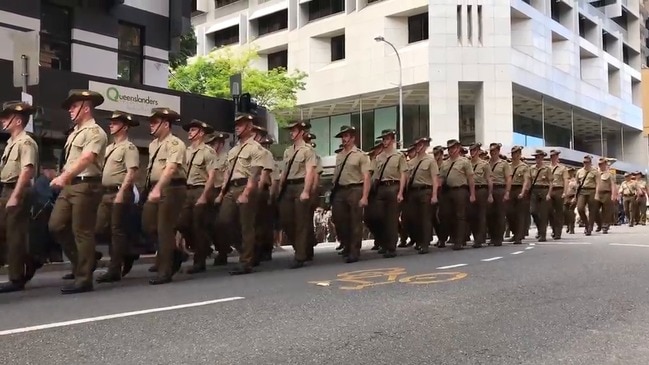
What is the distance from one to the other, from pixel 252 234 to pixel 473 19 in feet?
113

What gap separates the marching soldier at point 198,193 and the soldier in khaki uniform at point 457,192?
502 cm

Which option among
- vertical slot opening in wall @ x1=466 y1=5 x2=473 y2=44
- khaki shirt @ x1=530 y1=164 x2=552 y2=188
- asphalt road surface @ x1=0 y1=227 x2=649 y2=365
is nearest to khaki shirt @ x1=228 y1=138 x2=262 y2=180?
asphalt road surface @ x1=0 y1=227 x2=649 y2=365

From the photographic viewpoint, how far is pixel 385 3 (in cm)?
4228

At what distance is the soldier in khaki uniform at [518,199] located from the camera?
14.5m

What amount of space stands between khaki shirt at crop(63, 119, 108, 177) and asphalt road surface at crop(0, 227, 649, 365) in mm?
1357

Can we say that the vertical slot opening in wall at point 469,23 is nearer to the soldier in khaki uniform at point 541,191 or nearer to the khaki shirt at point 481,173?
the soldier in khaki uniform at point 541,191

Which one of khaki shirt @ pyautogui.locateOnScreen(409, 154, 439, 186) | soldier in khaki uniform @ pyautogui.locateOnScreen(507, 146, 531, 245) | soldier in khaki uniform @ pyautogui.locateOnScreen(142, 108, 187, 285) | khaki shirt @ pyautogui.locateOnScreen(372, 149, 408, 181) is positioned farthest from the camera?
soldier in khaki uniform @ pyautogui.locateOnScreen(507, 146, 531, 245)

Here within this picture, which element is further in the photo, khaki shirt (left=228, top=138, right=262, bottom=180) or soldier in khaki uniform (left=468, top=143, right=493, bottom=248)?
soldier in khaki uniform (left=468, top=143, right=493, bottom=248)

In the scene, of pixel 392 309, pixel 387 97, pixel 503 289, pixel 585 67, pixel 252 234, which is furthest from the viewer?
pixel 585 67

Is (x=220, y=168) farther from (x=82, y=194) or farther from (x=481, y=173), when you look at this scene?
(x=481, y=173)

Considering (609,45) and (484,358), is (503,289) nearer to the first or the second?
(484,358)

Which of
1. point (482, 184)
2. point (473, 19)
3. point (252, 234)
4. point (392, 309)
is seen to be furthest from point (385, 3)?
point (392, 309)

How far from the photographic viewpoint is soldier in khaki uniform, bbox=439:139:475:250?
13.1m

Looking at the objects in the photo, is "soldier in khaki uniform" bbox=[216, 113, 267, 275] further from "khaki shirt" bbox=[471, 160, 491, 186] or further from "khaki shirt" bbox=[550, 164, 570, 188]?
"khaki shirt" bbox=[550, 164, 570, 188]
